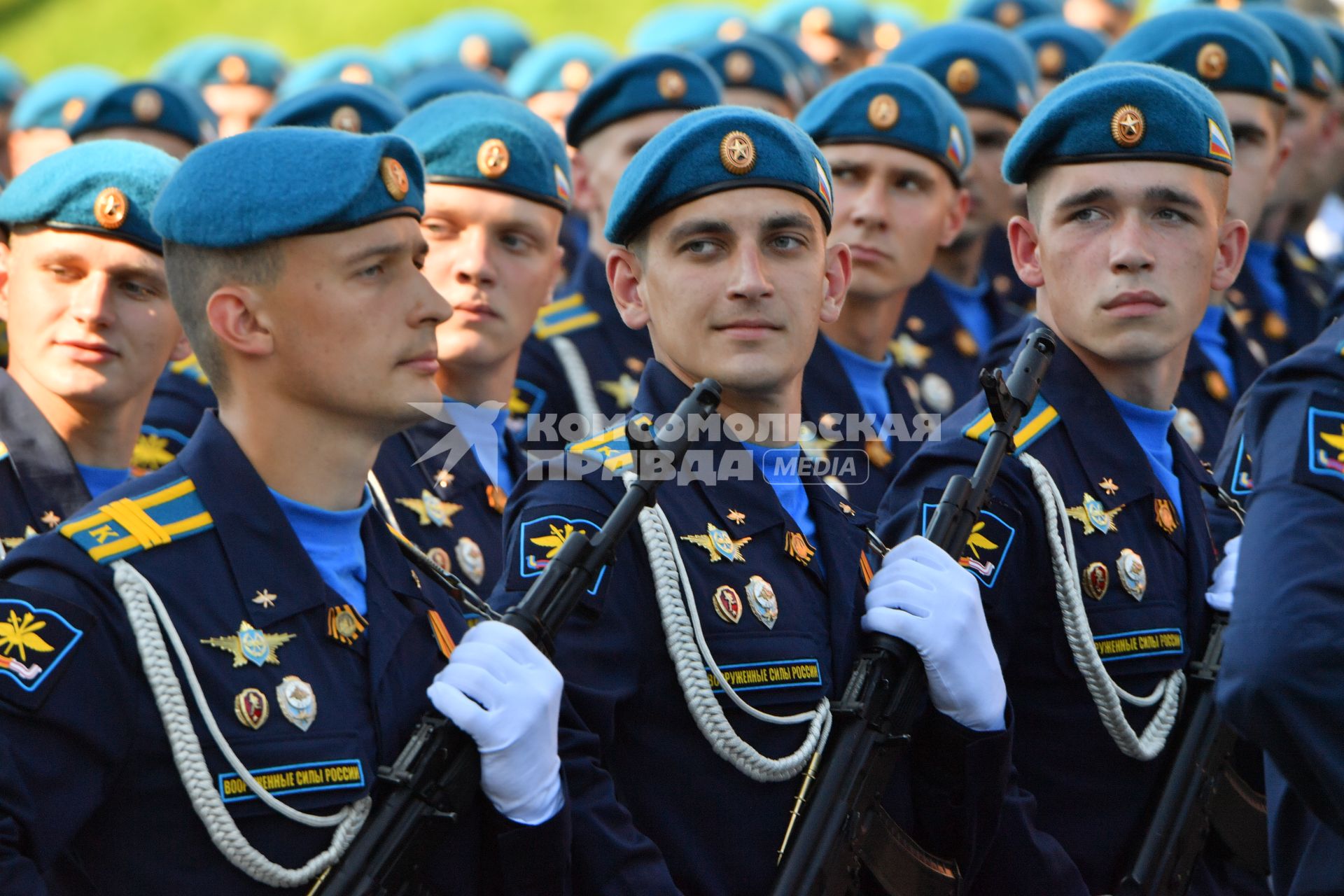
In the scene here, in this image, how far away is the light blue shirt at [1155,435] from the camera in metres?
4.29

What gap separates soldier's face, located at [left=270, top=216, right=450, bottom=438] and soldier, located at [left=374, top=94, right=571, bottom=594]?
168cm

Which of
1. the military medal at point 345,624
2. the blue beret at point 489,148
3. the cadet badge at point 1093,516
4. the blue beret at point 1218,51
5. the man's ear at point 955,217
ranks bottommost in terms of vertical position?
the military medal at point 345,624

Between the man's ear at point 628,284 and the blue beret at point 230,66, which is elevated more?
the man's ear at point 628,284

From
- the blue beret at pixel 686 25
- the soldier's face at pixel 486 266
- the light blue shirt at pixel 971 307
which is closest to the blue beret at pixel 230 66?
the blue beret at pixel 686 25

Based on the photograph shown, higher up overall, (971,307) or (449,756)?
(971,307)

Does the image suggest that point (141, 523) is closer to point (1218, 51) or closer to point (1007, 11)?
point (1218, 51)

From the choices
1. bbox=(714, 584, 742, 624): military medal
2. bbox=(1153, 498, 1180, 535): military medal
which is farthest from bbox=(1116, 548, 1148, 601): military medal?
bbox=(714, 584, 742, 624): military medal

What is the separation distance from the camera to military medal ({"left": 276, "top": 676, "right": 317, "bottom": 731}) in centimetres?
308

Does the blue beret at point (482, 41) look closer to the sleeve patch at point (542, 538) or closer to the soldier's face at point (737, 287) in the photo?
the soldier's face at point (737, 287)

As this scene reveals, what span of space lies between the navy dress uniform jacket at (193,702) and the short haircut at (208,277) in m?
0.14

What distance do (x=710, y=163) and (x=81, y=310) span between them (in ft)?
5.65

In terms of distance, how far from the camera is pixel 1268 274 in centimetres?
797

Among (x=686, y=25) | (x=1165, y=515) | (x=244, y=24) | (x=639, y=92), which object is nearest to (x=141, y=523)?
(x=1165, y=515)

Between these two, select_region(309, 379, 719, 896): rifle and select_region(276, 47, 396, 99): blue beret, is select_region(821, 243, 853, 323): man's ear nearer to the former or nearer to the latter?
select_region(309, 379, 719, 896): rifle
